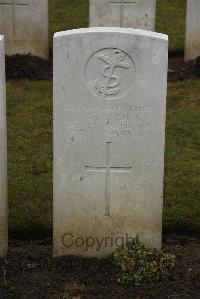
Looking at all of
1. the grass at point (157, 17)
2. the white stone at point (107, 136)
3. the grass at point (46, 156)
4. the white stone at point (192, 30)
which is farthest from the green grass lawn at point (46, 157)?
the grass at point (157, 17)

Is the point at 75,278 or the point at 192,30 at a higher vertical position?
the point at 192,30

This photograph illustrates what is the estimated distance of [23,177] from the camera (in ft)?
21.6

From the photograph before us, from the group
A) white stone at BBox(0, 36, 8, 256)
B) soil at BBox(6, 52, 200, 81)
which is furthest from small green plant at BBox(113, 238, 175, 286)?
soil at BBox(6, 52, 200, 81)

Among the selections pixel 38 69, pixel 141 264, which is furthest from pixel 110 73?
pixel 38 69

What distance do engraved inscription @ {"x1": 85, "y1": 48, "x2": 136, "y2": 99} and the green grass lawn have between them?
1351mm

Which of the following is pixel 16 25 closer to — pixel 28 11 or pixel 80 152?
pixel 28 11

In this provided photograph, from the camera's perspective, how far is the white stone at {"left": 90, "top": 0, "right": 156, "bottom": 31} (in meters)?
10.1

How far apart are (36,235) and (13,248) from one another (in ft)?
0.96

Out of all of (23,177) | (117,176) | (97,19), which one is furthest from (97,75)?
(97,19)

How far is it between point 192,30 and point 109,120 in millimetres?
5840

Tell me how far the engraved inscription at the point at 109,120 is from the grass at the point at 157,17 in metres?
6.51

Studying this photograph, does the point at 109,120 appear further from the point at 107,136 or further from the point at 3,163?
the point at 3,163

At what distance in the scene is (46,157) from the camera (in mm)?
7105

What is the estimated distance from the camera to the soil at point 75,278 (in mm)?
4746
